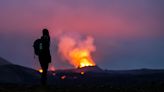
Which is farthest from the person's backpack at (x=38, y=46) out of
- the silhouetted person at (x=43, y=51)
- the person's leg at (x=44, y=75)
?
the person's leg at (x=44, y=75)

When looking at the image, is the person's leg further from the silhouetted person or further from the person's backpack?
the person's backpack

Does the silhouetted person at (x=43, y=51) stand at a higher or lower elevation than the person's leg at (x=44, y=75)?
higher

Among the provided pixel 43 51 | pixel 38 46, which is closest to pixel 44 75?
pixel 43 51

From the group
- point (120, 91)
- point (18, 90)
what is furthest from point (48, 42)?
point (120, 91)

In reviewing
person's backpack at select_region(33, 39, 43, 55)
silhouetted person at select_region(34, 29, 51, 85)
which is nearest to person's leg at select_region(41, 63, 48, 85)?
silhouetted person at select_region(34, 29, 51, 85)

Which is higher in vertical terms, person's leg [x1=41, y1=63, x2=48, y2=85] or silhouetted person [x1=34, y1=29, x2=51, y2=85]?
silhouetted person [x1=34, y1=29, x2=51, y2=85]

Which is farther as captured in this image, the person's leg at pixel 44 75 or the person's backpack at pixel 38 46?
the person's backpack at pixel 38 46

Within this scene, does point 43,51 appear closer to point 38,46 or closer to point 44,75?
point 38,46

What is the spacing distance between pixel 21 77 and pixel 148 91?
56.1m

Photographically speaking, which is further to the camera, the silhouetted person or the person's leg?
the silhouetted person

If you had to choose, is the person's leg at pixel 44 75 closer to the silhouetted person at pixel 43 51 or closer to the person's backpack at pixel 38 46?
the silhouetted person at pixel 43 51

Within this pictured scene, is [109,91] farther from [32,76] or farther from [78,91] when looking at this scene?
[32,76]

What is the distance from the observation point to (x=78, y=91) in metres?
23.6

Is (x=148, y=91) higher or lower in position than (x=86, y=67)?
lower
